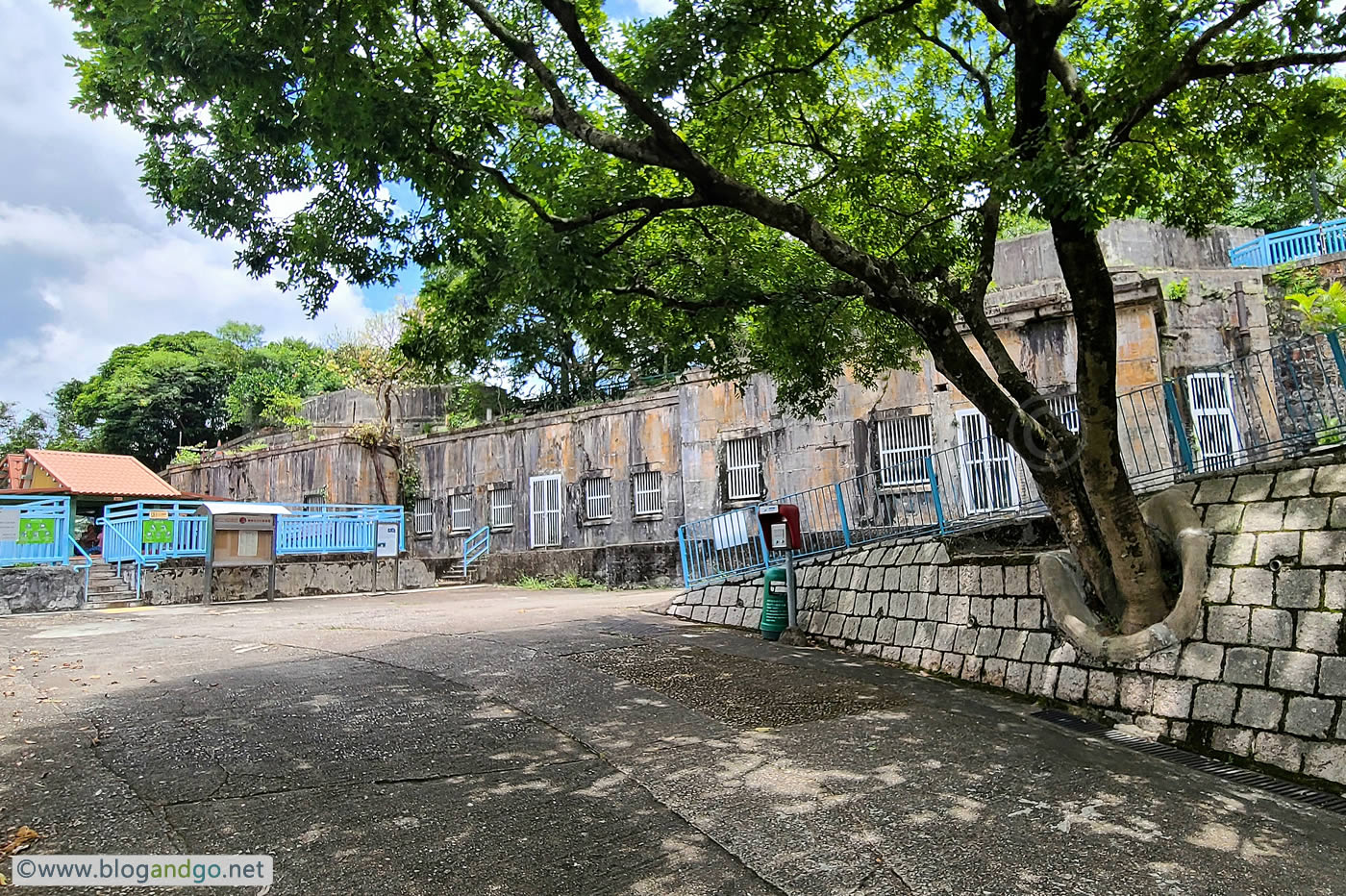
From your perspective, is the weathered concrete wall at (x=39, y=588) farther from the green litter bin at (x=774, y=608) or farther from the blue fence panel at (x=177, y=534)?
the green litter bin at (x=774, y=608)

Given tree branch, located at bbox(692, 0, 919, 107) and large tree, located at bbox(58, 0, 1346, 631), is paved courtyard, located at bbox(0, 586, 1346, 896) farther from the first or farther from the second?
tree branch, located at bbox(692, 0, 919, 107)

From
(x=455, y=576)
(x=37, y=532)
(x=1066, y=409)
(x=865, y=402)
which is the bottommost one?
(x=455, y=576)

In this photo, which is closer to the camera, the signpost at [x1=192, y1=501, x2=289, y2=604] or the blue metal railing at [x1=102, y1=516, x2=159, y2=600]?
the blue metal railing at [x1=102, y1=516, x2=159, y2=600]

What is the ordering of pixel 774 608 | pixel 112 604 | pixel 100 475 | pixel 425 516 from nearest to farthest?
pixel 774 608 → pixel 112 604 → pixel 425 516 → pixel 100 475

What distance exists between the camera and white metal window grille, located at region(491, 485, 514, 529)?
23405mm

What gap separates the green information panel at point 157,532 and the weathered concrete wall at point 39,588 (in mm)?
1290

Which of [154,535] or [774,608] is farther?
[154,535]

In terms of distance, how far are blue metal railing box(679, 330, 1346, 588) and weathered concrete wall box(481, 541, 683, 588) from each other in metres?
2.92

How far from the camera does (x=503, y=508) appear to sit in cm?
2359

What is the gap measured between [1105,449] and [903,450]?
886 cm

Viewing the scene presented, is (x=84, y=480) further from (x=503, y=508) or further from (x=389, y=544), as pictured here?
(x=503, y=508)

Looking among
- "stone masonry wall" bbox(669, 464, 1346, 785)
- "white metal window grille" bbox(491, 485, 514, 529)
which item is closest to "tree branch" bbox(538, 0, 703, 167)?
"stone masonry wall" bbox(669, 464, 1346, 785)

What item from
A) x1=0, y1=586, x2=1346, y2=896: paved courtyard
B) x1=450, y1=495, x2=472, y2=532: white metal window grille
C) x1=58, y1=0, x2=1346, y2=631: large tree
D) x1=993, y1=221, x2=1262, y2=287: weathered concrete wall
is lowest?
x1=0, y1=586, x2=1346, y2=896: paved courtyard

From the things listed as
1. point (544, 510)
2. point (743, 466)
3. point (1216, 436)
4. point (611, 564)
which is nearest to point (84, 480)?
point (544, 510)
